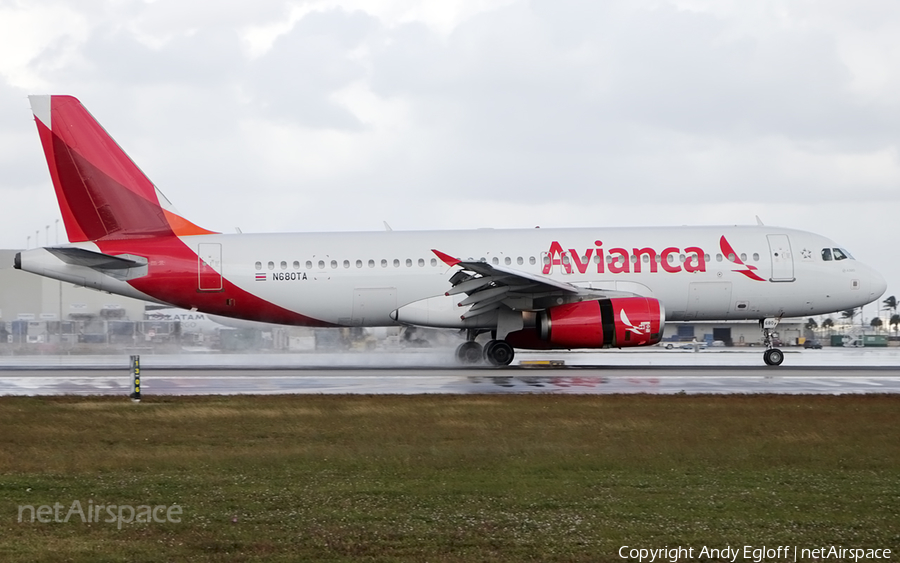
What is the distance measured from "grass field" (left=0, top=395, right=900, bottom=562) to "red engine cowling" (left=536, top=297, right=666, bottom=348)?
726 cm

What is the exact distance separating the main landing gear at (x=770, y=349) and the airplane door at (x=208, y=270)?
15.6 m

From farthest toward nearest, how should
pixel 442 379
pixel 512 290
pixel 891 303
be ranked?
pixel 891 303
pixel 512 290
pixel 442 379

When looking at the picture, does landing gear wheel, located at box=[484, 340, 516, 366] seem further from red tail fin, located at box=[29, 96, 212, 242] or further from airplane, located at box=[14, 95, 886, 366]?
red tail fin, located at box=[29, 96, 212, 242]

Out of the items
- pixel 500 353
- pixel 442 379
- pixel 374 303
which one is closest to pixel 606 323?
pixel 500 353

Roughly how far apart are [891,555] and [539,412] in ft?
28.7

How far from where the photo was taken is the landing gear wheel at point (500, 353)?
26.3 metres

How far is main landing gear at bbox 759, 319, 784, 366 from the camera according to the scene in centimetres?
2677

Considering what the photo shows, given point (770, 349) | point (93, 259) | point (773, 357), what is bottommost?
point (773, 357)

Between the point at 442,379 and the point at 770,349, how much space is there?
1032 cm

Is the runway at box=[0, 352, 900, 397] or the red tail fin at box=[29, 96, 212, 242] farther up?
the red tail fin at box=[29, 96, 212, 242]
